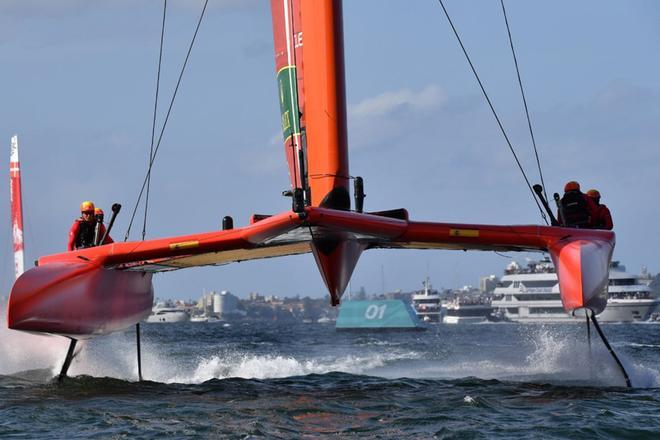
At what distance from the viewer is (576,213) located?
10297 mm

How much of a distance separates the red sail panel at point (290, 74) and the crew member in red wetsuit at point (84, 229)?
6.64 feet

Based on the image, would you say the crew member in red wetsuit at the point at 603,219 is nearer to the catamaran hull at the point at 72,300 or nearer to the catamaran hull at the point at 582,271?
the catamaran hull at the point at 582,271

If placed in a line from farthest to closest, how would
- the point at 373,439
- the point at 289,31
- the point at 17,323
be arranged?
1. the point at 289,31
2. the point at 17,323
3. the point at 373,439

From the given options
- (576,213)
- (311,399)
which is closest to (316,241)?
(311,399)

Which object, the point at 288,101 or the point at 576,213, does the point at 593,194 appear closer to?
the point at 576,213

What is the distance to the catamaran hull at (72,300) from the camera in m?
8.72

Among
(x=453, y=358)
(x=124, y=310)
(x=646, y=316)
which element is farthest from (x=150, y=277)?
(x=646, y=316)

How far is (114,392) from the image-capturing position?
923 centimetres

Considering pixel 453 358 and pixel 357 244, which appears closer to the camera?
pixel 357 244

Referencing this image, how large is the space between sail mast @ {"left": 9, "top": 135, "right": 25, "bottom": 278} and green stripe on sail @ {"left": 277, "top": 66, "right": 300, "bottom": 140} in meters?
8.25

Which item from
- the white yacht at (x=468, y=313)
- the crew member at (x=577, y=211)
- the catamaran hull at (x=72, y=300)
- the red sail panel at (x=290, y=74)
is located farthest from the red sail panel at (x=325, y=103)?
the white yacht at (x=468, y=313)

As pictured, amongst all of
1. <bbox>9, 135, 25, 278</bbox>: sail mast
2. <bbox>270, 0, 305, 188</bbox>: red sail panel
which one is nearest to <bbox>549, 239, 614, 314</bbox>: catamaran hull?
<bbox>270, 0, 305, 188</bbox>: red sail panel

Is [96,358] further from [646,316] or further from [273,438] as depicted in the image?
[646,316]

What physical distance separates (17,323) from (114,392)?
1.10 meters
